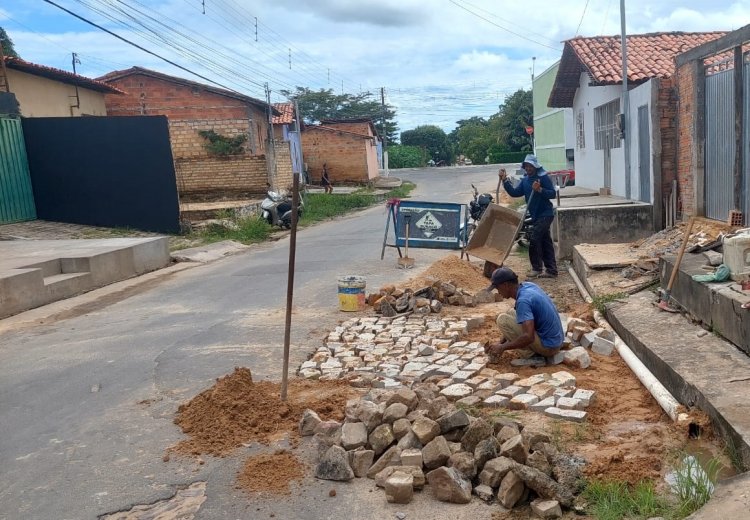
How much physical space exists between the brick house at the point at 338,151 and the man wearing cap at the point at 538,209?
95.3ft

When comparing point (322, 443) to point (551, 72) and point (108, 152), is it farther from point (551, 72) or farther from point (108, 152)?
point (551, 72)

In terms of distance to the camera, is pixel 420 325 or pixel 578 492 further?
pixel 420 325

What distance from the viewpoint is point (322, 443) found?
430cm

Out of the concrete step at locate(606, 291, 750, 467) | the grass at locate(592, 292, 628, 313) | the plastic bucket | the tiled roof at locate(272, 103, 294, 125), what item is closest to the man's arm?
the concrete step at locate(606, 291, 750, 467)

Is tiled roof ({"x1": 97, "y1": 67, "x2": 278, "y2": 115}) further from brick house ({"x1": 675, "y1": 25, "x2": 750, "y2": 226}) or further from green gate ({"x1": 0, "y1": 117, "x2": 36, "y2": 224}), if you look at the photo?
brick house ({"x1": 675, "y1": 25, "x2": 750, "y2": 226})

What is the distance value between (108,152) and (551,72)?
19.0 metres

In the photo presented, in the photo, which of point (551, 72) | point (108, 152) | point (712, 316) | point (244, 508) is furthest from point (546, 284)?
point (551, 72)

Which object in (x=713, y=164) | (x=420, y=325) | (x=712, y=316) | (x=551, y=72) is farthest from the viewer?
(x=551, y=72)

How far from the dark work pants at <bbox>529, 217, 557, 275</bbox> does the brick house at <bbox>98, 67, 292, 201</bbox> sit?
14957 millimetres

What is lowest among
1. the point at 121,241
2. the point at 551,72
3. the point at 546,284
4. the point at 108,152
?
the point at 546,284

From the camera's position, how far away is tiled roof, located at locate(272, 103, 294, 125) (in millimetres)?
34344

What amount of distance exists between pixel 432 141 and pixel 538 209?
65.4 m

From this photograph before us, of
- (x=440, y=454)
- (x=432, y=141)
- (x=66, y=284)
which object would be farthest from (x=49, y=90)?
(x=432, y=141)

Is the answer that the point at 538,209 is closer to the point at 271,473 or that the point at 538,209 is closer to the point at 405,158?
the point at 271,473
